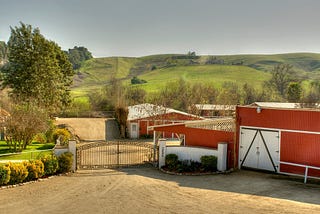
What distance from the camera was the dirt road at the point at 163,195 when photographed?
11656mm

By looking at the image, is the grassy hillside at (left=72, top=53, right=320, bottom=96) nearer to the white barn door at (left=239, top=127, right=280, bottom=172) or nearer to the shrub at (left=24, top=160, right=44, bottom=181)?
the white barn door at (left=239, top=127, right=280, bottom=172)

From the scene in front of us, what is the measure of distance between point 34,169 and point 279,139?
12.0m

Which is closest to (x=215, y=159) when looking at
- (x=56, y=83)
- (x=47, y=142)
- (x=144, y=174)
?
(x=144, y=174)

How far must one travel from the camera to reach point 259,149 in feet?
59.1

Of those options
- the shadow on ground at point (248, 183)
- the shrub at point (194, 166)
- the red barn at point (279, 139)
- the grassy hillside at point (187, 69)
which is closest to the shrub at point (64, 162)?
the shadow on ground at point (248, 183)

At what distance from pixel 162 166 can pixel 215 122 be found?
4075mm

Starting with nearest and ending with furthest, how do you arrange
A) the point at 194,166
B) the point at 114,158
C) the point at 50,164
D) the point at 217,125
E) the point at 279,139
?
1. the point at 50,164
2. the point at 279,139
3. the point at 194,166
4. the point at 217,125
5. the point at 114,158

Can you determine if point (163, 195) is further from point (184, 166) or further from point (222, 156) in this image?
point (222, 156)

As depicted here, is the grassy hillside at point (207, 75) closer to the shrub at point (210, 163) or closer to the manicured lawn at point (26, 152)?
the manicured lawn at point (26, 152)

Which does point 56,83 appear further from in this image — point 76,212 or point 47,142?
point 76,212

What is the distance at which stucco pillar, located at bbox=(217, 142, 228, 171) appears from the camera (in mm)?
18062

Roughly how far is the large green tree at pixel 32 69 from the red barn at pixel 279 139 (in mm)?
25644

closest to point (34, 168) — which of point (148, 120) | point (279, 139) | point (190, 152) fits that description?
point (190, 152)

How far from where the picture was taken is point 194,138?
21391 millimetres
